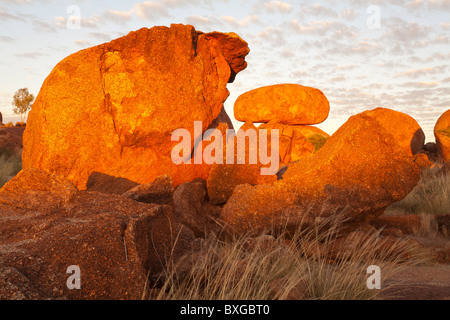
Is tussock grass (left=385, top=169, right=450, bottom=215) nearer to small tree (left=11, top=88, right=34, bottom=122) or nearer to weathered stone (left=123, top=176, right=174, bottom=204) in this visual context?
weathered stone (left=123, top=176, right=174, bottom=204)

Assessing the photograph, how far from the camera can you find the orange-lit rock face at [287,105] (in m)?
21.6

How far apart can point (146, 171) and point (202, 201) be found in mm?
1175

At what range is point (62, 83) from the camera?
6062 mm

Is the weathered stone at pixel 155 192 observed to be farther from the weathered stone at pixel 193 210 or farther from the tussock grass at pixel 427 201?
the tussock grass at pixel 427 201

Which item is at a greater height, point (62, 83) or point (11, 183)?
point (62, 83)

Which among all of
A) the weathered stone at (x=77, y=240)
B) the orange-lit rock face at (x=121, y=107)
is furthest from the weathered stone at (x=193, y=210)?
the orange-lit rock face at (x=121, y=107)

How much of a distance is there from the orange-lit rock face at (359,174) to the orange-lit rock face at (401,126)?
15.5 meters

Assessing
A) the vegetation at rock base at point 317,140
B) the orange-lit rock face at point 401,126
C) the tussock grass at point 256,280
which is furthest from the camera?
the vegetation at rock base at point 317,140

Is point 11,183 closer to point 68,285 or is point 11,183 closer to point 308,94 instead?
point 68,285
